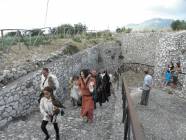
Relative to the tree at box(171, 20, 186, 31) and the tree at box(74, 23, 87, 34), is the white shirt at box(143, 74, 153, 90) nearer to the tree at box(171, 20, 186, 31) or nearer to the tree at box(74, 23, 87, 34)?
the tree at box(74, 23, 87, 34)

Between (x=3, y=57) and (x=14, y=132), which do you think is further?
(x=3, y=57)

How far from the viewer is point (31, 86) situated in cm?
1123

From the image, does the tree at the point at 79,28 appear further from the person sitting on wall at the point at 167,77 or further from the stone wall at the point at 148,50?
the person sitting on wall at the point at 167,77

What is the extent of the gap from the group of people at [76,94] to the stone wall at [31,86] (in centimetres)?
99

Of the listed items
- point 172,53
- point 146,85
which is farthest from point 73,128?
point 172,53

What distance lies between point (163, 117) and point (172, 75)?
8.59 m

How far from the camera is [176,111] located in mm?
14953

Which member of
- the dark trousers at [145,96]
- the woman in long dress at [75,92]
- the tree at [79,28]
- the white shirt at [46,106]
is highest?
the tree at [79,28]

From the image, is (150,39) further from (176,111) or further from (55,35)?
(176,111)

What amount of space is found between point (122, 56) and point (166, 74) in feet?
33.1

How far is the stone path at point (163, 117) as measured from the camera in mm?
10227

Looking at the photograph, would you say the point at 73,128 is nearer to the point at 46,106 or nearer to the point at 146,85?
the point at 46,106

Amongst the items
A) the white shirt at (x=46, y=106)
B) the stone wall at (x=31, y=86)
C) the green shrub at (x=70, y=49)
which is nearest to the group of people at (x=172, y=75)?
the stone wall at (x=31, y=86)

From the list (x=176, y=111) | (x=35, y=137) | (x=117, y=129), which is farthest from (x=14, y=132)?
(x=176, y=111)
